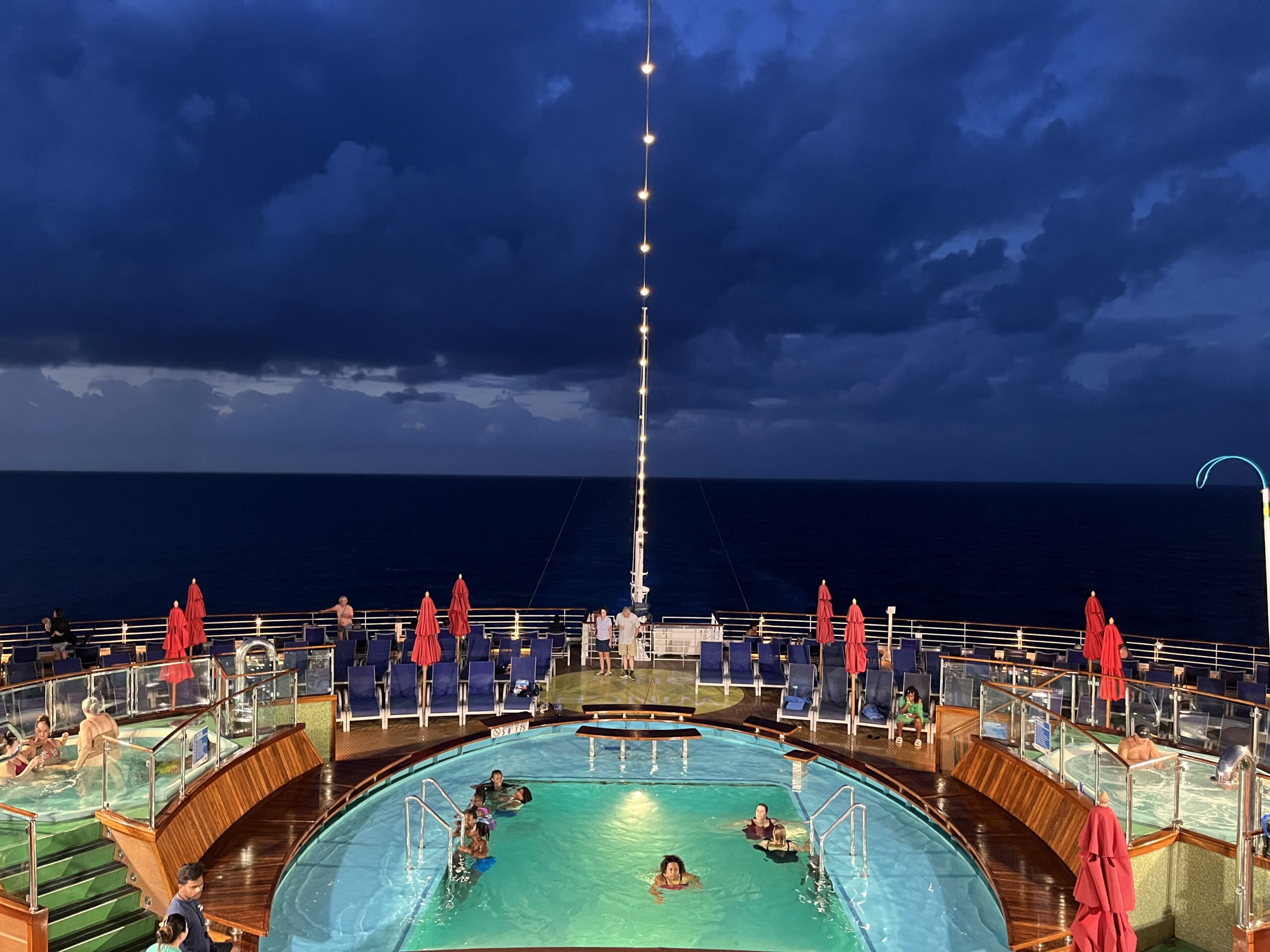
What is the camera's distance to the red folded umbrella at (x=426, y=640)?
1179cm

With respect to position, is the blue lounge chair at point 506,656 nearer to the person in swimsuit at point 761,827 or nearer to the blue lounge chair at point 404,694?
the blue lounge chair at point 404,694

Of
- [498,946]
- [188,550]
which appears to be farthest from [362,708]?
[188,550]

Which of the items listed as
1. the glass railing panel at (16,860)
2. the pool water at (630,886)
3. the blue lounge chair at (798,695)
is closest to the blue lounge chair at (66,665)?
the glass railing panel at (16,860)

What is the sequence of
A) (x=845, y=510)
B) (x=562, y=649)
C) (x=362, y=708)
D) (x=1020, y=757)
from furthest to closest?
1. (x=845, y=510)
2. (x=562, y=649)
3. (x=362, y=708)
4. (x=1020, y=757)

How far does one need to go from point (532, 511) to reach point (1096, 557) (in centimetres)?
7639

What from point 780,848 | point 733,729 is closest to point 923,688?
point 733,729

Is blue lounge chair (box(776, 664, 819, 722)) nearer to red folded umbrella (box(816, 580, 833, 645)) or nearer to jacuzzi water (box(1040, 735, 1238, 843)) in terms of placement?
red folded umbrella (box(816, 580, 833, 645))

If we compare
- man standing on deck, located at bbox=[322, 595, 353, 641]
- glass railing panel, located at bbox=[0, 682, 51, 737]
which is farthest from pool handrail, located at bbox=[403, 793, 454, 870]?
man standing on deck, located at bbox=[322, 595, 353, 641]

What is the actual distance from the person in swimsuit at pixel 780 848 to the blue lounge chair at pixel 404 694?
548 cm

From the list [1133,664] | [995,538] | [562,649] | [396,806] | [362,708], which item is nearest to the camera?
[396,806]

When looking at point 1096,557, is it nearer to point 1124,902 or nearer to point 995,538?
point 995,538

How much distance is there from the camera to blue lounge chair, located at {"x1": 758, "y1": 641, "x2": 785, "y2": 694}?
1339 centimetres

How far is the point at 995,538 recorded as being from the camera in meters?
91.2

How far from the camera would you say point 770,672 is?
13.5 meters
